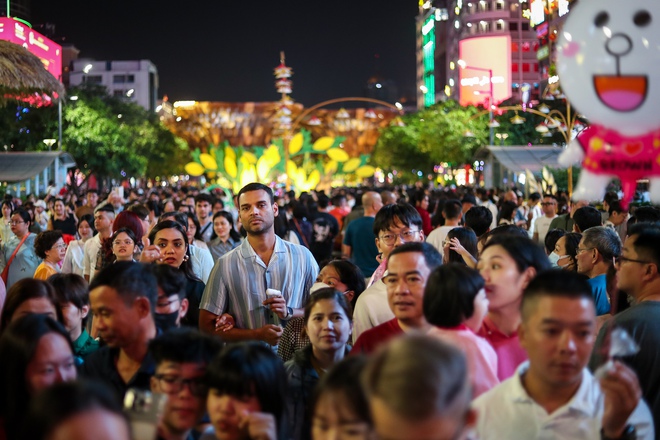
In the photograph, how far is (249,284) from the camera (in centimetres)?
620

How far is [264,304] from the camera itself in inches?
230

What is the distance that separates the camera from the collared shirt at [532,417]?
11.1 ft

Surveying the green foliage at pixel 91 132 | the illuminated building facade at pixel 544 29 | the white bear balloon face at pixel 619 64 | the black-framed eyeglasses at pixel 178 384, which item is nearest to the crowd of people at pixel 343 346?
the black-framed eyeglasses at pixel 178 384

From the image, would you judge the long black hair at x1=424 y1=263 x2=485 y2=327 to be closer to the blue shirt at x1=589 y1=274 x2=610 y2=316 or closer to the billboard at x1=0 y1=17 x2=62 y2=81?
the blue shirt at x1=589 y1=274 x2=610 y2=316

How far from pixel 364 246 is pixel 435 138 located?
4966cm

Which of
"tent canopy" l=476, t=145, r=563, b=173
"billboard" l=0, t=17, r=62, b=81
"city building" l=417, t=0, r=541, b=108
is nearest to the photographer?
"tent canopy" l=476, t=145, r=563, b=173

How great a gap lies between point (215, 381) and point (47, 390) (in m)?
0.91

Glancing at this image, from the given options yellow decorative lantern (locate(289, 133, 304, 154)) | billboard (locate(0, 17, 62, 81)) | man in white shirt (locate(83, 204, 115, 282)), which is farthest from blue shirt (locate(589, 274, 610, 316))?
billboard (locate(0, 17, 62, 81))

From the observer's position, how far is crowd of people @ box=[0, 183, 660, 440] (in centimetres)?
270

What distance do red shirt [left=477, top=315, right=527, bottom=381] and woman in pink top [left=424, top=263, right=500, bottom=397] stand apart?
269 millimetres

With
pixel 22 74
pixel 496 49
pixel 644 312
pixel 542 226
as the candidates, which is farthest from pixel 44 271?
pixel 496 49

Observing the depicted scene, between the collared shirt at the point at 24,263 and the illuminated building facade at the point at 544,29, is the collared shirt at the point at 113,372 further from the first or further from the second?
the illuminated building facade at the point at 544,29

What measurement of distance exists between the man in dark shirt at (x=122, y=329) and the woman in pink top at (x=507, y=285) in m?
1.56

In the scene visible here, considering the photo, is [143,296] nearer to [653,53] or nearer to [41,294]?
[41,294]
